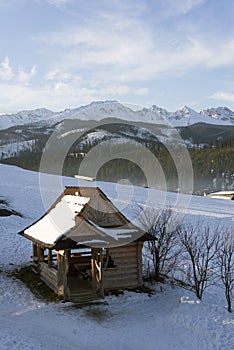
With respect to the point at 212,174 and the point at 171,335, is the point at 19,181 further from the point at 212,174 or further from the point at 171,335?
the point at 212,174

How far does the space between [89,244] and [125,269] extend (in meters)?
3.06

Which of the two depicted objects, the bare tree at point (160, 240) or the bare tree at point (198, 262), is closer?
the bare tree at point (198, 262)

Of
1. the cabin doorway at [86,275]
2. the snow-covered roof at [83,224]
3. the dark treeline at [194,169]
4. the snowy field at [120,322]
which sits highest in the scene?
the dark treeline at [194,169]

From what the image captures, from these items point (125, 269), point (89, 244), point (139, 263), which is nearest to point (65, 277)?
point (89, 244)

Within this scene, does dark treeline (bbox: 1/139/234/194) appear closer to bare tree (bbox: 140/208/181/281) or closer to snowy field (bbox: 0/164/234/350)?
bare tree (bbox: 140/208/181/281)

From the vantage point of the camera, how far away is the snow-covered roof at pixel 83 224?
59.4ft

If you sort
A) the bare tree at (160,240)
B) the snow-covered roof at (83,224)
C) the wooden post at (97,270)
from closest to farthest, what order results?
the snow-covered roof at (83,224), the wooden post at (97,270), the bare tree at (160,240)

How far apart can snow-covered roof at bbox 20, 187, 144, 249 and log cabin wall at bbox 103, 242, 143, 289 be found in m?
0.92

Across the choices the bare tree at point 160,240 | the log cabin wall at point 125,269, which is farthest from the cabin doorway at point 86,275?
the bare tree at point 160,240

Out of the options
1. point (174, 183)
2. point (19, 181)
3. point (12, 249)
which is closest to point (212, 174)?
point (174, 183)

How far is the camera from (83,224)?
18.6m

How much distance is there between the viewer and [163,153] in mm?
158625

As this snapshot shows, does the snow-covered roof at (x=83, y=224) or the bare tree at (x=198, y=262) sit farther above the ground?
the snow-covered roof at (x=83, y=224)

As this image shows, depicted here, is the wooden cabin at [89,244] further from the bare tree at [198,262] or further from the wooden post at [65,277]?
the bare tree at [198,262]
